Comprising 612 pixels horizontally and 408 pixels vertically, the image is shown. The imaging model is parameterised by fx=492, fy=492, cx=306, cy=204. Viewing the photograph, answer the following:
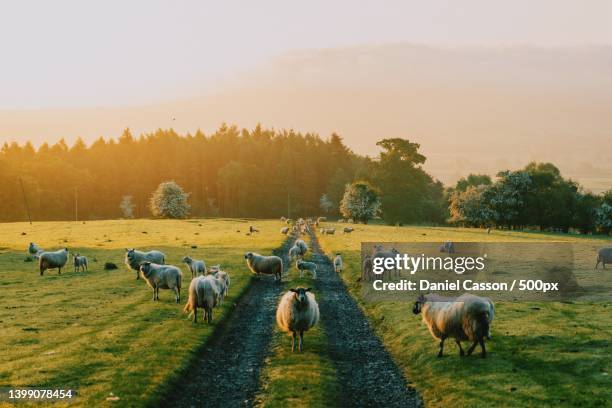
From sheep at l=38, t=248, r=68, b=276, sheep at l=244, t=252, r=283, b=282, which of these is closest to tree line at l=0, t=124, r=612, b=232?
sheep at l=244, t=252, r=283, b=282

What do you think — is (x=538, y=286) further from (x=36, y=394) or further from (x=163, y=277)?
(x=36, y=394)

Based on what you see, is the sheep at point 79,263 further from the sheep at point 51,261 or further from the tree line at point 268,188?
the tree line at point 268,188

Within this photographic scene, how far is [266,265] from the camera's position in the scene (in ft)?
134

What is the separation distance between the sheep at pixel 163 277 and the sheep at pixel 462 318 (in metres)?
16.8

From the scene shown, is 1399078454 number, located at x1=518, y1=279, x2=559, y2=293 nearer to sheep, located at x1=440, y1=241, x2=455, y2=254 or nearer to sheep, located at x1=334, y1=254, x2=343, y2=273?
sheep, located at x1=334, y1=254, x2=343, y2=273

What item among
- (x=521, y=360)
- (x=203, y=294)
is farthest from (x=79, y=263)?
(x=521, y=360)

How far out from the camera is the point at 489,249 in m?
62.3

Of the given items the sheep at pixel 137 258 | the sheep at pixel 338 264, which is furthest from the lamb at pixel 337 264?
the sheep at pixel 137 258

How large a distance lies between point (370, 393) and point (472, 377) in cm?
365

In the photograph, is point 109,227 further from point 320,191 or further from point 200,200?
point 320,191

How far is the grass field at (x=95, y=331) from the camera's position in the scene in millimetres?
17250

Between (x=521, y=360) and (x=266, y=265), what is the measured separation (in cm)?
2480

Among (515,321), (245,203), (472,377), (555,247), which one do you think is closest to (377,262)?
(515,321)

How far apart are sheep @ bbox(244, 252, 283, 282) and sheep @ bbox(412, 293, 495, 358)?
2114 centimetres
